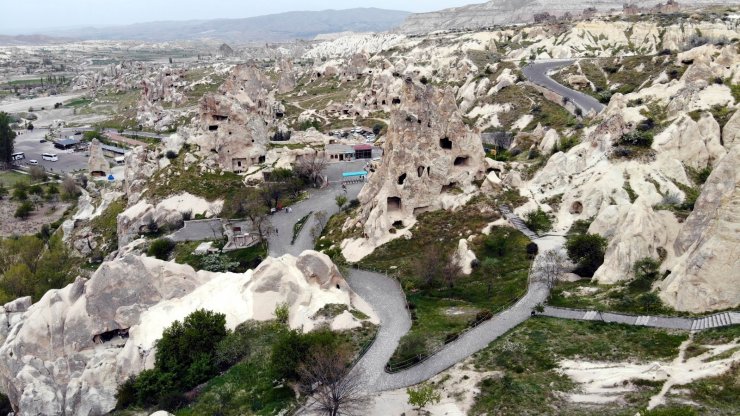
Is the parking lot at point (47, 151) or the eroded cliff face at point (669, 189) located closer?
the eroded cliff face at point (669, 189)

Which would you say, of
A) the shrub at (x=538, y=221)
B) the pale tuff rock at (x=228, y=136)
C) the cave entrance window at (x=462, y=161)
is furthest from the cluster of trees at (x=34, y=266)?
the shrub at (x=538, y=221)

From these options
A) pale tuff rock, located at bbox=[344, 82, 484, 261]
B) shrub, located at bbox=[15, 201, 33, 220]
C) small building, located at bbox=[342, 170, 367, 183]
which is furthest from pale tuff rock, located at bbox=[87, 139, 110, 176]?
pale tuff rock, located at bbox=[344, 82, 484, 261]

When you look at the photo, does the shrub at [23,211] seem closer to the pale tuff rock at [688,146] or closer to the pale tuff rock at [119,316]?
the pale tuff rock at [119,316]

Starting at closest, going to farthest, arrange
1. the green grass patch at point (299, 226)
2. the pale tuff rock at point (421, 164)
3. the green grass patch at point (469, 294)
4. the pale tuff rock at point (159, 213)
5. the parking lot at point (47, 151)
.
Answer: the green grass patch at point (469, 294)
the pale tuff rock at point (421, 164)
the green grass patch at point (299, 226)
the pale tuff rock at point (159, 213)
the parking lot at point (47, 151)

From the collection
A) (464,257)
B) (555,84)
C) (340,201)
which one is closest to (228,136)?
(340,201)

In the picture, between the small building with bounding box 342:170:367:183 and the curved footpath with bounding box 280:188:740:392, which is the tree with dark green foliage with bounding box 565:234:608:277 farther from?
the small building with bounding box 342:170:367:183

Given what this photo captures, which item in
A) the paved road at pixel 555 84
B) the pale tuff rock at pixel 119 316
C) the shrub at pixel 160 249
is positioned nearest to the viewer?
the pale tuff rock at pixel 119 316

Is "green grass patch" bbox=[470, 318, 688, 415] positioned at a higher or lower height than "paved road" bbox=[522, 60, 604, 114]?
lower
